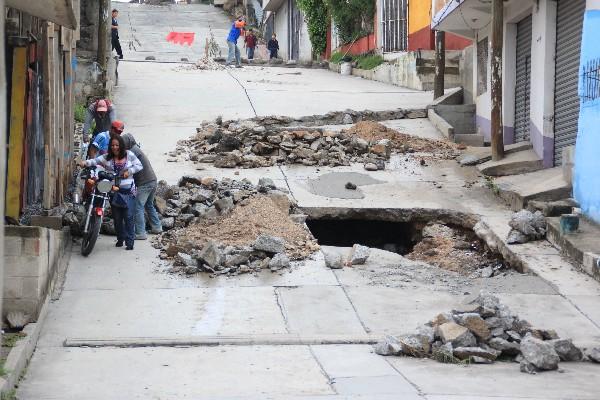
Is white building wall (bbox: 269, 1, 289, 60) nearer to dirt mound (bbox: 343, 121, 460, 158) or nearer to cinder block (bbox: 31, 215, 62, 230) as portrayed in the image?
dirt mound (bbox: 343, 121, 460, 158)

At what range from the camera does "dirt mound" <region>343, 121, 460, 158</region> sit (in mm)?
16422

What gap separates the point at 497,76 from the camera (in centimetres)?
1498

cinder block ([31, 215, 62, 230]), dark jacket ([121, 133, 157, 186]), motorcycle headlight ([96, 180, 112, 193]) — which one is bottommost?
cinder block ([31, 215, 62, 230])

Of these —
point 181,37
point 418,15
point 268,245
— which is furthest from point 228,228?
point 181,37

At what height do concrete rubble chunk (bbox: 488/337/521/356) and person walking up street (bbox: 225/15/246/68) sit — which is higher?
person walking up street (bbox: 225/15/246/68)

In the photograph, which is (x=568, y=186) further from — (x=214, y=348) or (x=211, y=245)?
(x=214, y=348)

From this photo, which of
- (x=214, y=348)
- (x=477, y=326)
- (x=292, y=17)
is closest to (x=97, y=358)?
(x=214, y=348)

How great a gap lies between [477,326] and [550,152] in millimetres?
7594

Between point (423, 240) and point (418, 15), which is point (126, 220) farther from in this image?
point (418, 15)

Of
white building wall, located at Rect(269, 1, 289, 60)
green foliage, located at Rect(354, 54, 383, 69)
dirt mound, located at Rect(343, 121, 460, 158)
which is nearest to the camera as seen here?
dirt mound, located at Rect(343, 121, 460, 158)

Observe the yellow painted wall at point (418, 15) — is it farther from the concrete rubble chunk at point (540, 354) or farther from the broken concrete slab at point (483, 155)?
the concrete rubble chunk at point (540, 354)

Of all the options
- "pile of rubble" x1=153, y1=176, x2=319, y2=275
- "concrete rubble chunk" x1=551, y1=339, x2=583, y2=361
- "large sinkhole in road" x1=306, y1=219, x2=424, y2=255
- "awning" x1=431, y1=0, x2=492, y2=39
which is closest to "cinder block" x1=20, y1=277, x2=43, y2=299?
"pile of rubble" x1=153, y1=176, x2=319, y2=275

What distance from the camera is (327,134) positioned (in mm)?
16469

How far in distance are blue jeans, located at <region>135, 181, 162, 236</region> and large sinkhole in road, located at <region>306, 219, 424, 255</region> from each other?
266 cm
